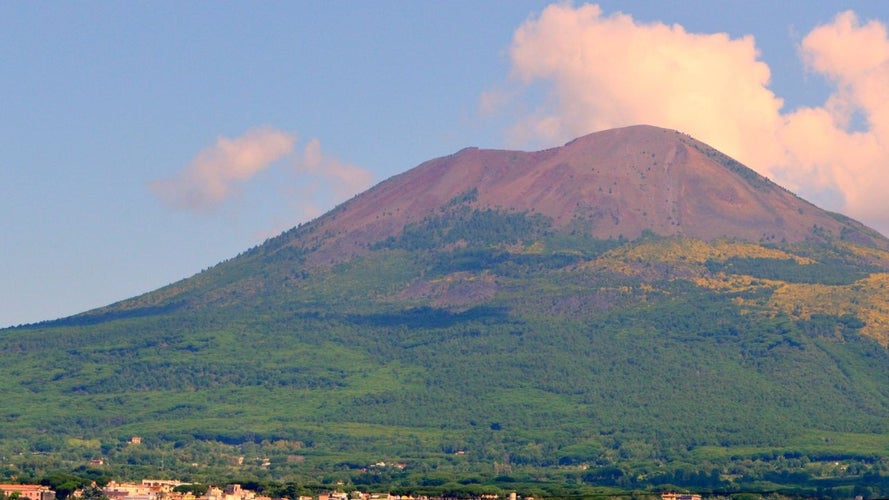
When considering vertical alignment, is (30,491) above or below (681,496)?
above

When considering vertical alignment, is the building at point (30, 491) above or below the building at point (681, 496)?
above

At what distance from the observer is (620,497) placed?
178 meters

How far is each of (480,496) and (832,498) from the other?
93.3 feet

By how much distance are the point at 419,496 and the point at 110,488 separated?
24711 mm

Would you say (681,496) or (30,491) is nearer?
(30,491)

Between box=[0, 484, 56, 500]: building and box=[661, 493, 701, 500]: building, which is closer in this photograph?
box=[0, 484, 56, 500]: building

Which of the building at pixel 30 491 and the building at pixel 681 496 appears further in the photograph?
the building at pixel 681 496

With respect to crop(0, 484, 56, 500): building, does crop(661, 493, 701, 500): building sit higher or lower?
lower

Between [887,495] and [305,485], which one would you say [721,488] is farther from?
[305,485]

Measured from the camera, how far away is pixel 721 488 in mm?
199500

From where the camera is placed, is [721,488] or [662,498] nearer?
[662,498]

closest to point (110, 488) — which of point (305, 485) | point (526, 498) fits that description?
point (305, 485)

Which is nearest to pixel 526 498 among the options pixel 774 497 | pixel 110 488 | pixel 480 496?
pixel 480 496

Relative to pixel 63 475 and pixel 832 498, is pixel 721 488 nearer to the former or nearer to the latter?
pixel 832 498
